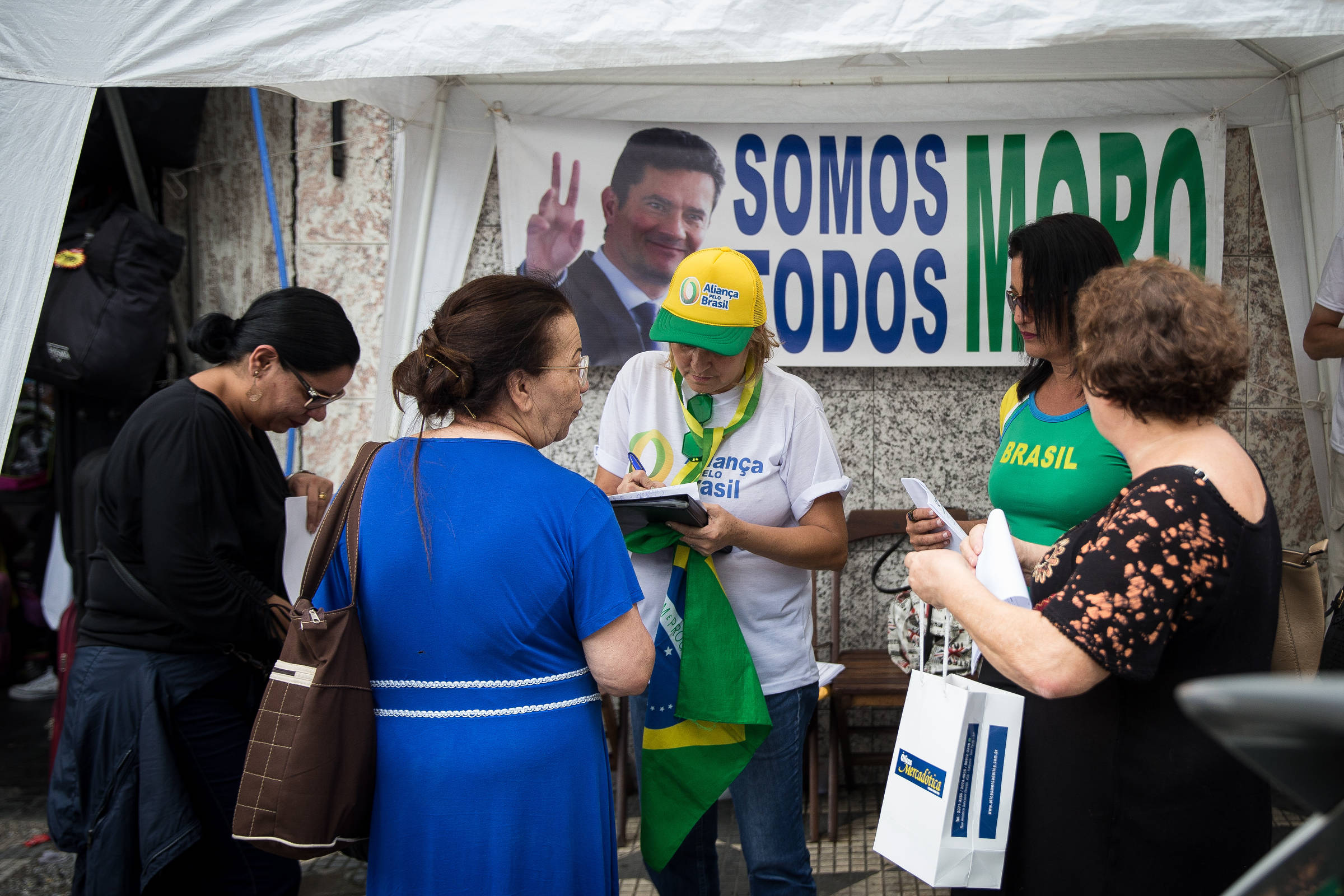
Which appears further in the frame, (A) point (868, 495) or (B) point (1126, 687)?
(A) point (868, 495)

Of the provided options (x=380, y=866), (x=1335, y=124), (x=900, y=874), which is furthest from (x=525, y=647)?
(x=1335, y=124)

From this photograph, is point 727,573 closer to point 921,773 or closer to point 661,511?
point 661,511

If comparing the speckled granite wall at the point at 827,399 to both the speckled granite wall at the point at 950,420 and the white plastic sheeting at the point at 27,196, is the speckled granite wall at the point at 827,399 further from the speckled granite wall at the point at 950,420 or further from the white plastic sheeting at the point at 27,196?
the white plastic sheeting at the point at 27,196

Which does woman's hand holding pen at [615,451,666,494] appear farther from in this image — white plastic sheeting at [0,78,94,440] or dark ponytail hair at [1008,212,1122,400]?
white plastic sheeting at [0,78,94,440]

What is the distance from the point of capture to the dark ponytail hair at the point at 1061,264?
7.05 ft

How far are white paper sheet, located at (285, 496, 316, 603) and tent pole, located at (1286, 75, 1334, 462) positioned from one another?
360cm

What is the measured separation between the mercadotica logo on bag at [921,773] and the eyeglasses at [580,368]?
36.0 inches

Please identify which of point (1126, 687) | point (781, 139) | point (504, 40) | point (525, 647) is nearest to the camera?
point (1126, 687)

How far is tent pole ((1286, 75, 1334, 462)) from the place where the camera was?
12.0 feet

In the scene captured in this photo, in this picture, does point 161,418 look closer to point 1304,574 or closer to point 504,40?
point 504,40

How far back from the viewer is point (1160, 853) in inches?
60.9

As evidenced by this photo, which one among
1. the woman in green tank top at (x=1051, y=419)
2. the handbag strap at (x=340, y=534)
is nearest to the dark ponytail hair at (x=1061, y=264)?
the woman in green tank top at (x=1051, y=419)

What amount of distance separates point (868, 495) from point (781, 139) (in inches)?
60.4

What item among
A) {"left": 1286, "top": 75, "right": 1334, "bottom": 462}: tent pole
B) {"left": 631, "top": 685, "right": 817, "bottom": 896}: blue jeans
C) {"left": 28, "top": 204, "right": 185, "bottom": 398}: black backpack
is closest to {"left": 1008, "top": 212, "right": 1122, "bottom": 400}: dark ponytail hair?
{"left": 631, "top": 685, "right": 817, "bottom": 896}: blue jeans
